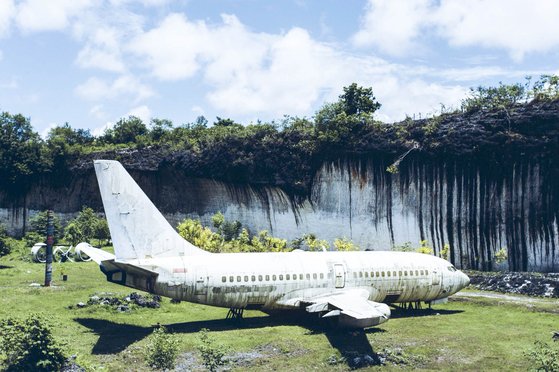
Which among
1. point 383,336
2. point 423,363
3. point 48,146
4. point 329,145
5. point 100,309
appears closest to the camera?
point 423,363

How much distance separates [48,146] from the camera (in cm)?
8369

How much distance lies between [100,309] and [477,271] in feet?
132

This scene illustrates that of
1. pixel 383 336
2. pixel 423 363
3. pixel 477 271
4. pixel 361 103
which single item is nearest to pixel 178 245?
pixel 383 336

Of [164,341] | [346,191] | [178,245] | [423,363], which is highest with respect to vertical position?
[346,191]

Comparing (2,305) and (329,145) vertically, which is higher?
(329,145)

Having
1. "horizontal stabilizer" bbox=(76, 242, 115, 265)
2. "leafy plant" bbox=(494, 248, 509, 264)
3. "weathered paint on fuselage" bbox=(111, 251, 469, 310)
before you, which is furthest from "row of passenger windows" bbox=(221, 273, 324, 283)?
"leafy plant" bbox=(494, 248, 509, 264)

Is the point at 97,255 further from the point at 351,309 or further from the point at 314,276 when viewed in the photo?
the point at 351,309

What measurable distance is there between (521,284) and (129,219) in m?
30.5

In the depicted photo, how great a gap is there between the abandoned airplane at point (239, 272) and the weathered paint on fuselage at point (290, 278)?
52 millimetres

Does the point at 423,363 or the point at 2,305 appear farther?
the point at 2,305

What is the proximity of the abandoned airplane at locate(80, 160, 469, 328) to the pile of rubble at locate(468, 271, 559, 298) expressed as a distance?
481 inches

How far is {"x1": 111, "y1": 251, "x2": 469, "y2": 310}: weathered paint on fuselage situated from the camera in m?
28.1

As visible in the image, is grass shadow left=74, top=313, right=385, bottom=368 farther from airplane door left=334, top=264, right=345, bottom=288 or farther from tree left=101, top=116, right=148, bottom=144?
tree left=101, top=116, right=148, bottom=144

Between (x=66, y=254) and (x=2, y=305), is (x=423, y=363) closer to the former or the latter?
(x=2, y=305)
